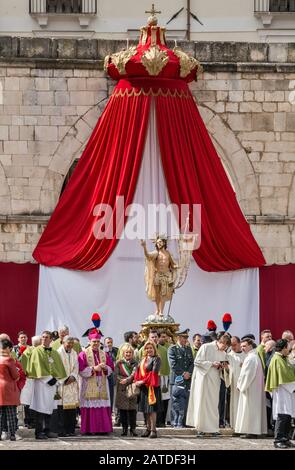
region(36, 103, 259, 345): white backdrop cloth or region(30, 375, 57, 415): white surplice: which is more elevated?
region(36, 103, 259, 345): white backdrop cloth

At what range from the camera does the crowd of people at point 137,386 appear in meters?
23.6

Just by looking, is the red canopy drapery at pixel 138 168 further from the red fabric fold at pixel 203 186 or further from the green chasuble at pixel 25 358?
the green chasuble at pixel 25 358

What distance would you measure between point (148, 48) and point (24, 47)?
7.83 feet

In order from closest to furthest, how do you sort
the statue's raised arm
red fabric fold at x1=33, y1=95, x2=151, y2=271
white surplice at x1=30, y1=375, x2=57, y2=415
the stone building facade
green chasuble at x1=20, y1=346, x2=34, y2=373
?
white surplice at x1=30, y1=375, x2=57, y2=415
green chasuble at x1=20, y1=346, x2=34, y2=373
the statue's raised arm
red fabric fold at x1=33, y1=95, x2=151, y2=271
the stone building facade

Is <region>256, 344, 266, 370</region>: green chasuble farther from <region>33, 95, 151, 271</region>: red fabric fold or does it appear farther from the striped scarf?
<region>33, 95, 151, 271</region>: red fabric fold

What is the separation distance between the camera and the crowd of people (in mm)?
23609

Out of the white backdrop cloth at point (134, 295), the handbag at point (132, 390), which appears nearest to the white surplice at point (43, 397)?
the handbag at point (132, 390)

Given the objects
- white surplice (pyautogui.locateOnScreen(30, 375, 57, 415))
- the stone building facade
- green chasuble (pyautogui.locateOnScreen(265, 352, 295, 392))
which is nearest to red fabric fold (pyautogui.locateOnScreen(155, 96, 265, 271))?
the stone building facade

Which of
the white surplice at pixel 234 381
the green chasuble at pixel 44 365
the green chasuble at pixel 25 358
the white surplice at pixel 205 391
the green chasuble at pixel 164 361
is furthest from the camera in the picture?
the green chasuble at pixel 164 361

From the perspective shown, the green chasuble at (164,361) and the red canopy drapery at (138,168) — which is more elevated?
the red canopy drapery at (138,168)

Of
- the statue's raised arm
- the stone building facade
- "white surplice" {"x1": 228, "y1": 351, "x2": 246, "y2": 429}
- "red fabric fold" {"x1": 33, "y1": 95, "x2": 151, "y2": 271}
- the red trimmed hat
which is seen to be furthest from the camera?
the stone building facade

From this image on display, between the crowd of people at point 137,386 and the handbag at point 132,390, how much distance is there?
2 cm

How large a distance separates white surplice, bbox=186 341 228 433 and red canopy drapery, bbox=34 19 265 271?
428 centimetres

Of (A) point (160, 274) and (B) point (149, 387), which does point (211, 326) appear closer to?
(A) point (160, 274)
